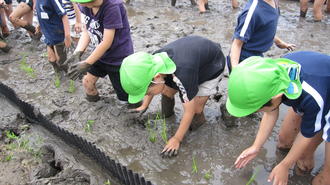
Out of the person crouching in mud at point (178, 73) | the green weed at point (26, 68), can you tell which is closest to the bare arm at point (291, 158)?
the person crouching in mud at point (178, 73)

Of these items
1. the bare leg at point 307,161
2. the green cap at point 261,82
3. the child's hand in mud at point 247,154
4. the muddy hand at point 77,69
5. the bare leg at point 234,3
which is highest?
the green cap at point 261,82

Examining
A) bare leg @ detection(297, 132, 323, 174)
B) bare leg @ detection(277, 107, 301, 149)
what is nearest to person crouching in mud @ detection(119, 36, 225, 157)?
bare leg @ detection(277, 107, 301, 149)

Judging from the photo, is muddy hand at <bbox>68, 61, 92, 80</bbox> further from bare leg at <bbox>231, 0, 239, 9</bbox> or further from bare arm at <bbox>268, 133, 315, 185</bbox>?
bare leg at <bbox>231, 0, 239, 9</bbox>

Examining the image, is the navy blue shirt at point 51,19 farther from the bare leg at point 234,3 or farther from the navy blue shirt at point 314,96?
the bare leg at point 234,3

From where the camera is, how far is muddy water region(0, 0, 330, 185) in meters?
2.82

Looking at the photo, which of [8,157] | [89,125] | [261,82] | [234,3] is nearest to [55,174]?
[8,157]

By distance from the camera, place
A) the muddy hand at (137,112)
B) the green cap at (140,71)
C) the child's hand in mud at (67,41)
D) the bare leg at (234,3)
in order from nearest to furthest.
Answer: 1. the green cap at (140,71)
2. the muddy hand at (137,112)
3. the child's hand in mud at (67,41)
4. the bare leg at (234,3)

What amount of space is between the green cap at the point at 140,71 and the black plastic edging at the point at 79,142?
73cm

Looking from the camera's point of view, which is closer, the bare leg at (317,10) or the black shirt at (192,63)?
the black shirt at (192,63)

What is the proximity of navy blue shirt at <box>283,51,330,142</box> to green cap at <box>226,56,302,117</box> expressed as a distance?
104mm

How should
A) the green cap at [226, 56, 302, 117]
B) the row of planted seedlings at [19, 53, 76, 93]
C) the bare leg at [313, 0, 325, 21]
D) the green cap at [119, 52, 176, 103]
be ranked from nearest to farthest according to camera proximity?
the green cap at [226, 56, 302, 117] → the green cap at [119, 52, 176, 103] → the row of planted seedlings at [19, 53, 76, 93] → the bare leg at [313, 0, 325, 21]

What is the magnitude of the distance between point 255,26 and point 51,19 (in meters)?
2.62

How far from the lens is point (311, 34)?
529cm

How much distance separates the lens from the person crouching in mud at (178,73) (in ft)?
7.42
